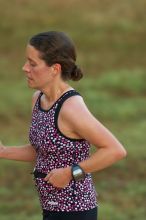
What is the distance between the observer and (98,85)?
41.2 ft

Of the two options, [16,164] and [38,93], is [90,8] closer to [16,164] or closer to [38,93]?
[16,164]

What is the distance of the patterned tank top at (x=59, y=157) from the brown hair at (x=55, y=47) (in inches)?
5.7

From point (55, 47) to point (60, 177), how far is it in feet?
1.82

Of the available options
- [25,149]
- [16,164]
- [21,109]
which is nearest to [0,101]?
[21,109]

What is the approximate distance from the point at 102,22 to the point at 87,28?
0.52 m

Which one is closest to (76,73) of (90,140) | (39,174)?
(90,140)

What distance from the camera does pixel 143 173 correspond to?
777 cm

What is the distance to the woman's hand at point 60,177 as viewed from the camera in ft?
10.6

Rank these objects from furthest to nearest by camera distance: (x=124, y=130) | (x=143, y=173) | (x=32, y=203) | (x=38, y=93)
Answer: (x=124, y=130), (x=143, y=173), (x=32, y=203), (x=38, y=93)

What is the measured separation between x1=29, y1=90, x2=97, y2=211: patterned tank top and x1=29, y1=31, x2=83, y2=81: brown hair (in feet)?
0.47

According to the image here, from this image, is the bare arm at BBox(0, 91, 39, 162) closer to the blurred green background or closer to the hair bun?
the hair bun

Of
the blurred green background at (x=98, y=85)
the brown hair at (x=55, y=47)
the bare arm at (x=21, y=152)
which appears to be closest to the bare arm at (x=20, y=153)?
the bare arm at (x=21, y=152)

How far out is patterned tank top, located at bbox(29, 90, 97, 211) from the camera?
329cm

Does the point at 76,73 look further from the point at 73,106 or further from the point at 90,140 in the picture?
the point at 90,140
